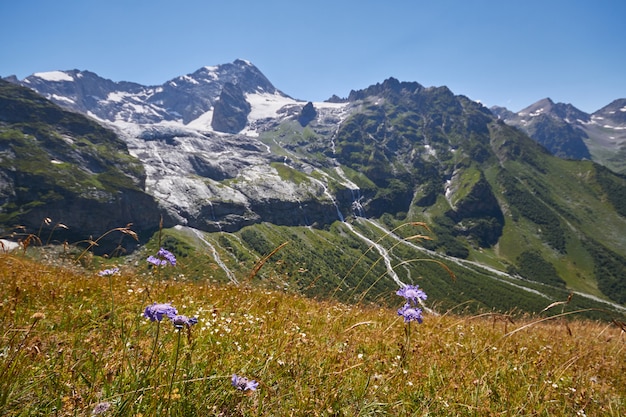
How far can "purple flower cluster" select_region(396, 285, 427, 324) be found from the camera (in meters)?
4.66

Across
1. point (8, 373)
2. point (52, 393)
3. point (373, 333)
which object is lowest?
point (373, 333)

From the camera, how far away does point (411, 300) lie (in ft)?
Answer: 16.2

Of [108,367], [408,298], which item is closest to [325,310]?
[408,298]

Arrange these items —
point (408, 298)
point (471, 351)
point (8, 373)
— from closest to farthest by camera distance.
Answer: point (8, 373), point (408, 298), point (471, 351)

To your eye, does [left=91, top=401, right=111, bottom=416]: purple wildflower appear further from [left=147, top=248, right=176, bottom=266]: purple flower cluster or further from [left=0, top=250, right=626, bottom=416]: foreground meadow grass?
[left=147, top=248, right=176, bottom=266]: purple flower cluster

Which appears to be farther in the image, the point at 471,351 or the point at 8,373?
the point at 471,351

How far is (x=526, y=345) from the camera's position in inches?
286

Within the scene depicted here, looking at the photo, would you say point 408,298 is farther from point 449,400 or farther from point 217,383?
point 217,383

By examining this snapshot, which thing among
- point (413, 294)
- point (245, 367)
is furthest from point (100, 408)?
point (413, 294)

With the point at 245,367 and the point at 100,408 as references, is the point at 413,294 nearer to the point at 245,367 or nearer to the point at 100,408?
the point at 245,367

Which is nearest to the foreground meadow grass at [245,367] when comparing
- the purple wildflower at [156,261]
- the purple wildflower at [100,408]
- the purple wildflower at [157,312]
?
the purple wildflower at [100,408]

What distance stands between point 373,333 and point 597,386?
341 centimetres

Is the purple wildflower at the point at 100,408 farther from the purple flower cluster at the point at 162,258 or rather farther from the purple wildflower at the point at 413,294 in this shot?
the purple wildflower at the point at 413,294

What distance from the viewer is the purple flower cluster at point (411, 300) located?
15.3ft
